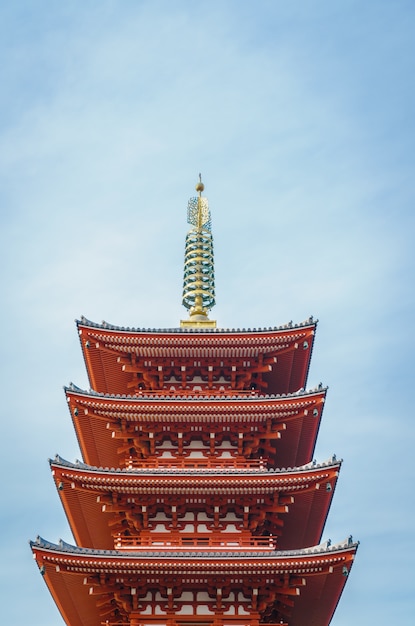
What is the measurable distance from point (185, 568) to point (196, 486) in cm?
299

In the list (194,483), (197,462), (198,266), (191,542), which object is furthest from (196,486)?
(198,266)

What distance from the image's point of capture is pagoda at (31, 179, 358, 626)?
27750 mm

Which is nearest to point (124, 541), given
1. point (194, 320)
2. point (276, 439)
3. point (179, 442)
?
point (179, 442)

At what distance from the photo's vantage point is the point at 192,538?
96.9ft

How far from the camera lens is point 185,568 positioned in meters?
27.2

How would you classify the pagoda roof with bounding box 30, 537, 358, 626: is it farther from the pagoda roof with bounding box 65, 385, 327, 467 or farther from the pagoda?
the pagoda roof with bounding box 65, 385, 327, 467

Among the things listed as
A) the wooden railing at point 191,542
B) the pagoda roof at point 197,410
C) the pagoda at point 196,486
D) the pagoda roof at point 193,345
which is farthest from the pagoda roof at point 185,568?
the pagoda roof at point 193,345

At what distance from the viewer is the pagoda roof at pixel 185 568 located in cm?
2719

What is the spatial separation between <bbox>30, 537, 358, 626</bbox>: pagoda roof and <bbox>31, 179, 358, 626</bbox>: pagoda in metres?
0.04

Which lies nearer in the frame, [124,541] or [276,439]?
[124,541]

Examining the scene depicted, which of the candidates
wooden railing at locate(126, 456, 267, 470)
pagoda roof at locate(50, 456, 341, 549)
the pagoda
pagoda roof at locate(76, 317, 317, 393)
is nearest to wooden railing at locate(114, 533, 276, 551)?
the pagoda

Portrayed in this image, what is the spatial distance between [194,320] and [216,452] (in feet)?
23.3

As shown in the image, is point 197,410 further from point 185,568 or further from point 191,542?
point 185,568

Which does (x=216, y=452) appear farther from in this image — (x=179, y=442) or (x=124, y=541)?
(x=124, y=541)
